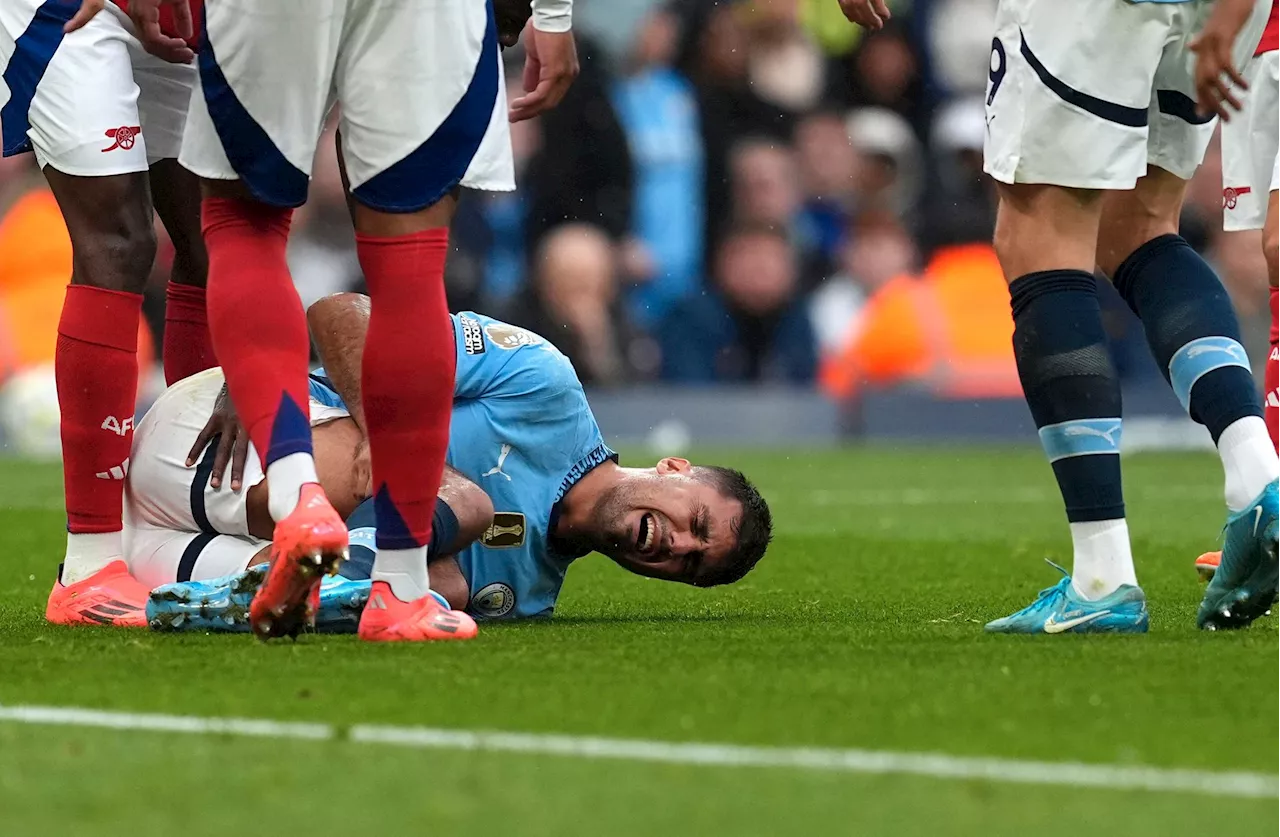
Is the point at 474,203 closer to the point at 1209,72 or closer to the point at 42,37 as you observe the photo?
the point at 42,37

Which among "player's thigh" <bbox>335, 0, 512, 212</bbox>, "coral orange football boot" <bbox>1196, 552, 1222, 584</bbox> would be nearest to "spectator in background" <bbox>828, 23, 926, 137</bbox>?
"coral orange football boot" <bbox>1196, 552, 1222, 584</bbox>

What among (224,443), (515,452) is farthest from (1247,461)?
(224,443)

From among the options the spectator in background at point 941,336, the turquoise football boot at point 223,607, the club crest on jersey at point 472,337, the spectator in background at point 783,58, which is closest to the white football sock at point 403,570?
the turquoise football boot at point 223,607

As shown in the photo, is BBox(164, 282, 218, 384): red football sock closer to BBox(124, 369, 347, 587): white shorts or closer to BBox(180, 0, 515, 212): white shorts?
BBox(124, 369, 347, 587): white shorts

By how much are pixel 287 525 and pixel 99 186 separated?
47.5 inches

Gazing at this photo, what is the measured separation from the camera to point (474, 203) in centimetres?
1236

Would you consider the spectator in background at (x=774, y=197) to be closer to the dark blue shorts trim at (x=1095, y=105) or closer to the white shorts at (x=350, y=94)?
the dark blue shorts trim at (x=1095, y=105)

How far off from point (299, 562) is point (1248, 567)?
1.75 m

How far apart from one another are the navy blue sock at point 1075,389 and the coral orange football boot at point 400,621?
3.77ft

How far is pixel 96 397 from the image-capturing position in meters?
4.41

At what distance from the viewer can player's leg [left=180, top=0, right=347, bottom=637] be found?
3.56 m

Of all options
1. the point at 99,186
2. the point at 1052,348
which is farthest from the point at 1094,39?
the point at 99,186

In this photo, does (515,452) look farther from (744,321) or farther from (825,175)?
(825,175)

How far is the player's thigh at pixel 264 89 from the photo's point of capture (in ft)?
11.7
